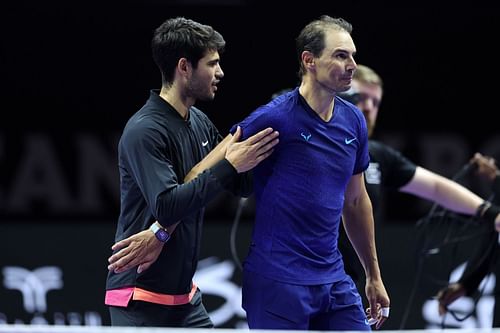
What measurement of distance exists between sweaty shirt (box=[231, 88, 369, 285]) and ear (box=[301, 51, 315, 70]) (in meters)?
0.12

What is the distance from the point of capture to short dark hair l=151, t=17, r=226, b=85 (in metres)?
4.65

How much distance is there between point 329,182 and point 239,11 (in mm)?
4395

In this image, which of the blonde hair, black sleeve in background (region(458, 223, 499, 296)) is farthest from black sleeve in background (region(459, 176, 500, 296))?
the blonde hair

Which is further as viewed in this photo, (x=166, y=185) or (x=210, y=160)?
(x=210, y=160)

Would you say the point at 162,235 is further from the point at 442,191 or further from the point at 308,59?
the point at 442,191

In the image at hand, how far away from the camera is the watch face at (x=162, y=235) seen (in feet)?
14.6

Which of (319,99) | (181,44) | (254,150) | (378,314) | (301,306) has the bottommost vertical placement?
(378,314)

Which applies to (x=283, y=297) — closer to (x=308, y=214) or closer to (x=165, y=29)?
(x=308, y=214)

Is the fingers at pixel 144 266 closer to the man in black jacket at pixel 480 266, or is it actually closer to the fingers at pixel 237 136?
the fingers at pixel 237 136

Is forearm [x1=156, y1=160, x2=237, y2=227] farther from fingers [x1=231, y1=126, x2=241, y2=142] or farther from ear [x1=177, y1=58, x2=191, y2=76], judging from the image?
ear [x1=177, y1=58, x2=191, y2=76]

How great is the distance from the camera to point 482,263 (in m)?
6.43

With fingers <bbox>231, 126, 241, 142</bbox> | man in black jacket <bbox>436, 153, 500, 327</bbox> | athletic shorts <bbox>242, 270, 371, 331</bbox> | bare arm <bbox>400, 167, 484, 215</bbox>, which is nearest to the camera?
athletic shorts <bbox>242, 270, 371, 331</bbox>

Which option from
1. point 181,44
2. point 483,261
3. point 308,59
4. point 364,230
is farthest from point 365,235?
point 483,261

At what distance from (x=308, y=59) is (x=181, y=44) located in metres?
0.54
